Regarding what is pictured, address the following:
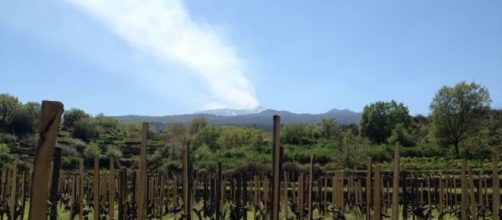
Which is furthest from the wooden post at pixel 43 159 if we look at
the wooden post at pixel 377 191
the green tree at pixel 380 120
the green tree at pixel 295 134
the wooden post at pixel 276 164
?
the green tree at pixel 295 134

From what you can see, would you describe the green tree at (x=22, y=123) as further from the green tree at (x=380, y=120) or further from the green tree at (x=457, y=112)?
the green tree at (x=457, y=112)

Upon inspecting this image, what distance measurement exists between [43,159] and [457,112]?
6239 cm

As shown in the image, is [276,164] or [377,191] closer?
[276,164]

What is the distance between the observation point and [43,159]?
6.64 feet

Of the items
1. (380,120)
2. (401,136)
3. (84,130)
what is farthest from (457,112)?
(84,130)

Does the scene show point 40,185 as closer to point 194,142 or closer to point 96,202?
point 96,202

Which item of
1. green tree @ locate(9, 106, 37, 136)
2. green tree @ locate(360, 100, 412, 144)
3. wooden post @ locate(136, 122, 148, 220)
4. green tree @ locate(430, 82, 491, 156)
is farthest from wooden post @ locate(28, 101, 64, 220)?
green tree @ locate(9, 106, 37, 136)

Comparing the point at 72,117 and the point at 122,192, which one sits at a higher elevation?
the point at 72,117

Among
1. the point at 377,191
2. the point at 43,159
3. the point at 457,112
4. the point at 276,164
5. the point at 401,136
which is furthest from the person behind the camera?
the point at 401,136

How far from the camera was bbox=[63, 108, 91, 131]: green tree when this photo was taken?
334 feet

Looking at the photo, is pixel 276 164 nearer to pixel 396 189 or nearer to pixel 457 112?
pixel 396 189

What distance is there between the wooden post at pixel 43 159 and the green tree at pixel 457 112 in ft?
202

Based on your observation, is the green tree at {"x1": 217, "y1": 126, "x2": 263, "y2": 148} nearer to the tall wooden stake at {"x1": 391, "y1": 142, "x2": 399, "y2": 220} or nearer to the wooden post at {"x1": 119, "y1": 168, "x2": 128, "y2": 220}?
the wooden post at {"x1": 119, "y1": 168, "x2": 128, "y2": 220}

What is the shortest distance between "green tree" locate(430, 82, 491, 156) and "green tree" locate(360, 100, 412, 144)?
1473cm
